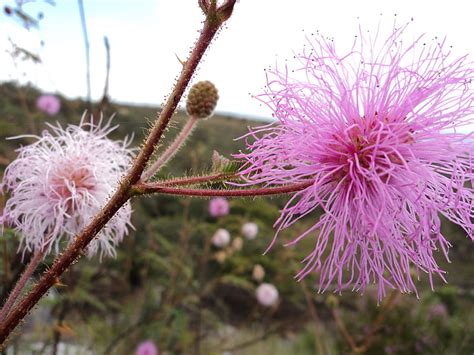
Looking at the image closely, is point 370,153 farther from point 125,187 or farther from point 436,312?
point 436,312

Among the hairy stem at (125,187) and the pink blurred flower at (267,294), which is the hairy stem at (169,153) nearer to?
the hairy stem at (125,187)

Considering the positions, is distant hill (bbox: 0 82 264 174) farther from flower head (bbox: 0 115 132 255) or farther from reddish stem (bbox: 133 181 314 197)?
reddish stem (bbox: 133 181 314 197)

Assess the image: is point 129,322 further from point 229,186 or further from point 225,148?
point 225,148

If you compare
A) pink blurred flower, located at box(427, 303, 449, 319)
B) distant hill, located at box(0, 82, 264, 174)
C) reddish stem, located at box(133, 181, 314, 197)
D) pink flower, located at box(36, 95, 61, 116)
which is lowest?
pink blurred flower, located at box(427, 303, 449, 319)

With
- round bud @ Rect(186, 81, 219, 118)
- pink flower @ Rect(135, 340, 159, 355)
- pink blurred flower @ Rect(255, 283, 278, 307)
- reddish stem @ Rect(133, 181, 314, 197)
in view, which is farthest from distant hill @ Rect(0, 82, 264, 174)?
reddish stem @ Rect(133, 181, 314, 197)

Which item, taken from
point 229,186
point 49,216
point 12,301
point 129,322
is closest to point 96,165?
point 49,216

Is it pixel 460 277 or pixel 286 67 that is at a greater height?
pixel 286 67

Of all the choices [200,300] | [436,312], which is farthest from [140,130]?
[436,312]

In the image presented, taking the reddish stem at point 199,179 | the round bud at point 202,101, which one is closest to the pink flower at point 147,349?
the round bud at point 202,101
